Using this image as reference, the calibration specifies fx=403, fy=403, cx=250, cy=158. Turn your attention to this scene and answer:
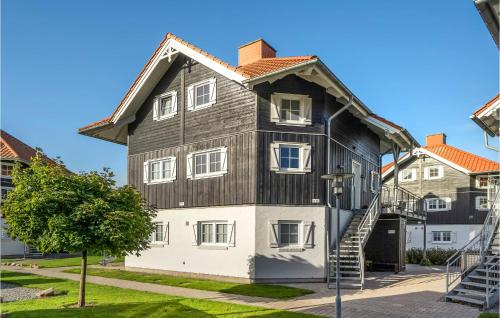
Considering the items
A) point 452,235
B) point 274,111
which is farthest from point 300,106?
point 452,235

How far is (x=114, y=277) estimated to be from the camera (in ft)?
57.8

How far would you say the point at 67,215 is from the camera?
34.4ft

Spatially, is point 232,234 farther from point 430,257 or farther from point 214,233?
point 430,257

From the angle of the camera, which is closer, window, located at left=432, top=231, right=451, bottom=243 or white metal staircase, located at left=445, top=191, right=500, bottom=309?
white metal staircase, located at left=445, top=191, right=500, bottom=309

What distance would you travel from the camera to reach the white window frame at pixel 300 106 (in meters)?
16.6

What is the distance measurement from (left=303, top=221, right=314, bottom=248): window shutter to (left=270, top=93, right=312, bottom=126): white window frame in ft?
13.5

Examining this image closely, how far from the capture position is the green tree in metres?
10.2

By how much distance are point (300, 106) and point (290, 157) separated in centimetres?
222

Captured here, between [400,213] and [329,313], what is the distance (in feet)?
35.7

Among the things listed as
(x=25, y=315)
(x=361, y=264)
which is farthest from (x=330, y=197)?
(x=25, y=315)

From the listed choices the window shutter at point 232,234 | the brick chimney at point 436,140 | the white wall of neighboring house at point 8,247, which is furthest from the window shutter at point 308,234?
the white wall of neighboring house at point 8,247

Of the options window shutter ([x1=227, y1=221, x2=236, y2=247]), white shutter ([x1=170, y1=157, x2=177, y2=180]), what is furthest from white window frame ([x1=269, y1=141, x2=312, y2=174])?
white shutter ([x1=170, y1=157, x2=177, y2=180])

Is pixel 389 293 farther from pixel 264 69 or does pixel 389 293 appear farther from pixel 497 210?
pixel 264 69

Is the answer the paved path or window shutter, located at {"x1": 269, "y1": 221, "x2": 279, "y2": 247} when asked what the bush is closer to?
the paved path
